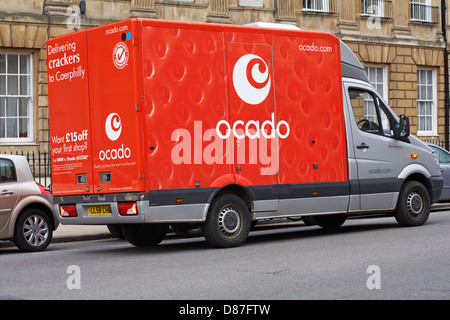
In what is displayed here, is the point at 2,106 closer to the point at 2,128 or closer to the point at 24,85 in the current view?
the point at 2,128

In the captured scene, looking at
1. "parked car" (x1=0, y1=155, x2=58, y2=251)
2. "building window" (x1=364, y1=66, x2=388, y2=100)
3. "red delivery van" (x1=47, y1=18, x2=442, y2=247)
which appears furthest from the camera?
"building window" (x1=364, y1=66, x2=388, y2=100)

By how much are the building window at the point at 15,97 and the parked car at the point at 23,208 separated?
1006 cm

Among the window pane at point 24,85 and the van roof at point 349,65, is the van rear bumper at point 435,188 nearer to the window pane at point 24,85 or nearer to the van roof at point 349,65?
the van roof at point 349,65

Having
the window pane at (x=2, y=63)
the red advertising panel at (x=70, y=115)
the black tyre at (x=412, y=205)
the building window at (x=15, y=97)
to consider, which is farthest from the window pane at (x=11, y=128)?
the black tyre at (x=412, y=205)

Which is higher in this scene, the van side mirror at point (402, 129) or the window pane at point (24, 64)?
the window pane at point (24, 64)

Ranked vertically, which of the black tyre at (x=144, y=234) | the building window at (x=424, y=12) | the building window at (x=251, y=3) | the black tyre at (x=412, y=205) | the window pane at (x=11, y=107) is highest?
the building window at (x=424, y=12)

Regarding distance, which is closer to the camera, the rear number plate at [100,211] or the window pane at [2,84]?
the rear number plate at [100,211]

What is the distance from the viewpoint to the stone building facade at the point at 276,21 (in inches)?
944

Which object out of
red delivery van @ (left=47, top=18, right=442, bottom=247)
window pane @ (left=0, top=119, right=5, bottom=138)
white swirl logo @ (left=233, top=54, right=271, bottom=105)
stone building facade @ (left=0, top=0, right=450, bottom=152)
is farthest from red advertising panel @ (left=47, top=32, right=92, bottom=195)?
window pane @ (left=0, top=119, right=5, bottom=138)

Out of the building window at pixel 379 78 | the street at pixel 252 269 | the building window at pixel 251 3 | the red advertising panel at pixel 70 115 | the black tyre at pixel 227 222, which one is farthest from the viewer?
the building window at pixel 379 78

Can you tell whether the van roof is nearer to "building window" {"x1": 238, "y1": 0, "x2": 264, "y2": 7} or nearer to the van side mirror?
the van side mirror

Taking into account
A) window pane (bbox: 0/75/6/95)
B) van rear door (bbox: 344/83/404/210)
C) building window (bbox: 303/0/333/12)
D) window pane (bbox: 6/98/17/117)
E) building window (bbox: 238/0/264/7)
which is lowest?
van rear door (bbox: 344/83/404/210)

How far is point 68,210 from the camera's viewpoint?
13.1 metres

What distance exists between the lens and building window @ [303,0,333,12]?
99.7 ft
